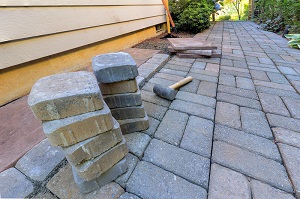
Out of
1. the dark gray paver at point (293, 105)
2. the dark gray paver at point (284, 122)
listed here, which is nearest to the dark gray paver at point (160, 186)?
the dark gray paver at point (284, 122)

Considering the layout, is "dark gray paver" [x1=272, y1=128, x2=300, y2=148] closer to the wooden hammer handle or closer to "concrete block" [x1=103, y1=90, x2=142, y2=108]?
the wooden hammer handle

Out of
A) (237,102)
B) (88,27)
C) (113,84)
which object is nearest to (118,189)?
(113,84)

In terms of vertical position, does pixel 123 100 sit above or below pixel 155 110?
above

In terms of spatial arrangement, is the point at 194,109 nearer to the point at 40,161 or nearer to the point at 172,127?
the point at 172,127

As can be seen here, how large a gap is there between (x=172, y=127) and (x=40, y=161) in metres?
0.82

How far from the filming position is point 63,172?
2.65 ft

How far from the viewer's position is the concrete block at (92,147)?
605 millimetres

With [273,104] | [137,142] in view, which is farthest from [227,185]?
[273,104]

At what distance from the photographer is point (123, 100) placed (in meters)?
0.95

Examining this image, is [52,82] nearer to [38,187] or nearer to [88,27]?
[38,187]

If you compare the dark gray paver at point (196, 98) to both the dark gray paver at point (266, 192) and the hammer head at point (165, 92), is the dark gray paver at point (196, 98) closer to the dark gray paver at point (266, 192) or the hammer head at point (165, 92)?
the hammer head at point (165, 92)

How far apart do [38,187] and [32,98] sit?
0.47 m

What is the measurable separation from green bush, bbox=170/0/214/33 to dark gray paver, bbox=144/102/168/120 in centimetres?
390

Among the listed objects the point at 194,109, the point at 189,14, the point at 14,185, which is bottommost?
the point at 194,109
